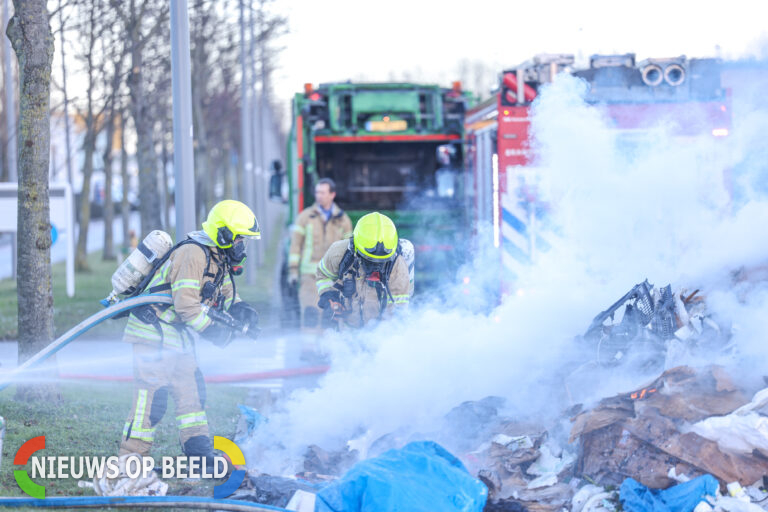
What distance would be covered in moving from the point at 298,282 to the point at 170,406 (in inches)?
118

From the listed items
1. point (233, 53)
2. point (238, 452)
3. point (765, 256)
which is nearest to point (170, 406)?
point (238, 452)

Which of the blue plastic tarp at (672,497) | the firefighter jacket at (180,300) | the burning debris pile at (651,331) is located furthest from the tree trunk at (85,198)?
the blue plastic tarp at (672,497)

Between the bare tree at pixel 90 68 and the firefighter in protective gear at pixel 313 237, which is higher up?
the bare tree at pixel 90 68

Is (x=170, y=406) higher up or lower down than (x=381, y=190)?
lower down

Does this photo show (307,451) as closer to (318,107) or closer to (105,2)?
(318,107)

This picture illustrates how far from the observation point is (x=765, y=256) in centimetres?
606

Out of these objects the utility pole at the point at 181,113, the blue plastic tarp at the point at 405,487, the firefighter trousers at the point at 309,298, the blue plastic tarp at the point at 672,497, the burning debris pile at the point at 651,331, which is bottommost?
the blue plastic tarp at the point at 672,497

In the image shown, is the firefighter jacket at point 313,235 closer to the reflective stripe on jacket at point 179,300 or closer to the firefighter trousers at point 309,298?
the firefighter trousers at point 309,298

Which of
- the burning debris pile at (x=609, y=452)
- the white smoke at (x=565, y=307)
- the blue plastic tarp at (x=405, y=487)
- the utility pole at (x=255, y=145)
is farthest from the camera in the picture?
the utility pole at (x=255, y=145)

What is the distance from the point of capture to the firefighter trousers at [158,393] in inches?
203

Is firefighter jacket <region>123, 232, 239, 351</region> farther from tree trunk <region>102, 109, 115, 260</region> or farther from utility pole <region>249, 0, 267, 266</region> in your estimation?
utility pole <region>249, 0, 267, 266</region>

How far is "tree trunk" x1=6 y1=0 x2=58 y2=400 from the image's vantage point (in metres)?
6.76

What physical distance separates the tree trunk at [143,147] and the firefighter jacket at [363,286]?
26.3ft

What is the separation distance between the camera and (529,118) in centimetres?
883
